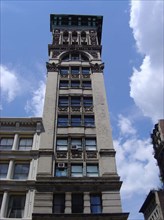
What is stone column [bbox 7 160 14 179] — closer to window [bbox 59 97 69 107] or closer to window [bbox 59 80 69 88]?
window [bbox 59 97 69 107]

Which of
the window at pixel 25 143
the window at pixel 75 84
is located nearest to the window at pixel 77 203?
the window at pixel 25 143

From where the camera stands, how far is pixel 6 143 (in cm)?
2947

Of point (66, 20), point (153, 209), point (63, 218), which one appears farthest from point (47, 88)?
point (153, 209)

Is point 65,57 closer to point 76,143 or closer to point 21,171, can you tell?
point 76,143

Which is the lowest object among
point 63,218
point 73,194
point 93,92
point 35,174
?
point 63,218

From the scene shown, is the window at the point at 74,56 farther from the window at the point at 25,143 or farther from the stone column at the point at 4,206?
the stone column at the point at 4,206

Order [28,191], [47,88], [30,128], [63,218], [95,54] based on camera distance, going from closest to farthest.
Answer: [63,218] → [28,191] → [30,128] → [47,88] → [95,54]

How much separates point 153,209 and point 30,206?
28402mm

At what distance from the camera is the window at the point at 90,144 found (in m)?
29.7

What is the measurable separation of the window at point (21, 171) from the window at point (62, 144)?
3916 mm

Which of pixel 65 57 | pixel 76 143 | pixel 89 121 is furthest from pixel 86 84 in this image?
pixel 76 143

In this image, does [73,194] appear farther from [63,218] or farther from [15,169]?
[15,169]

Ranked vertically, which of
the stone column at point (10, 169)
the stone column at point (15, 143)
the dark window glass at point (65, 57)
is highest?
the dark window glass at point (65, 57)

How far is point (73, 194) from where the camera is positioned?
987 inches
